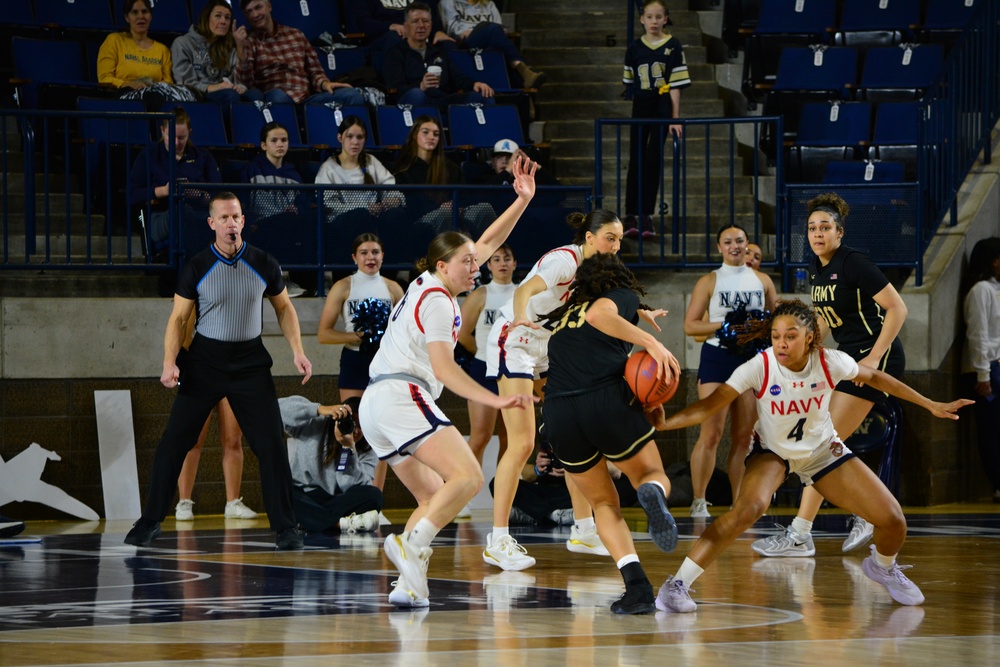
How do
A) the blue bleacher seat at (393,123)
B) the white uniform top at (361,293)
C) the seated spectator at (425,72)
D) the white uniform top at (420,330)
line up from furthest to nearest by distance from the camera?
the seated spectator at (425,72)
the blue bleacher seat at (393,123)
the white uniform top at (361,293)
the white uniform top at (420,330)

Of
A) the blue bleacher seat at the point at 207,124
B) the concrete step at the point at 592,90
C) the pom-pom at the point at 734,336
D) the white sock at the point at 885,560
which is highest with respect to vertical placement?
the concrete step at the point at 592,90

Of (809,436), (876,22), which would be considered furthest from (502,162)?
(809,436)

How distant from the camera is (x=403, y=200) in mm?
11578

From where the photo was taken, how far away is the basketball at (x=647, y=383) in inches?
245

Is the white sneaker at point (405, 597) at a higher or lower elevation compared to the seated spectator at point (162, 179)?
lower

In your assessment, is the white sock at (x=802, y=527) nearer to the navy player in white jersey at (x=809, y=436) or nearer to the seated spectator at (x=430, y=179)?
the navy player in white jersey at (x=809, y=436)

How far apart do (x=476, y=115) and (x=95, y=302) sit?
3.93 m

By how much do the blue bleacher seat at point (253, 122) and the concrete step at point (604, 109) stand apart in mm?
2996

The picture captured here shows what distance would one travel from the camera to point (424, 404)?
263 inches

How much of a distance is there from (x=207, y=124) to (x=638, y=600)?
7544 millimetres

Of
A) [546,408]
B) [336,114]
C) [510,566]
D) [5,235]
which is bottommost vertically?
[510,566]

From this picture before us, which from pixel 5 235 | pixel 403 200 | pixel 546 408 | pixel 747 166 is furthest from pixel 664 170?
pixel 546 408

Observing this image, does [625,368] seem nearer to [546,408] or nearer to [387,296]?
[546,408]

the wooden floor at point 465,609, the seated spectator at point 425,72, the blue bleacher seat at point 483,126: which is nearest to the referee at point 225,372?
the wooden floor at point 465,609
